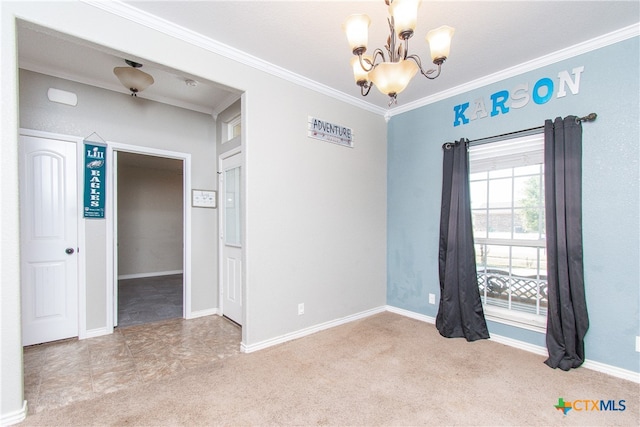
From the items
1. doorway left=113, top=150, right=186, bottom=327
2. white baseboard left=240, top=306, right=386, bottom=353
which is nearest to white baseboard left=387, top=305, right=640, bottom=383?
white baseboard left=240, top=306, right=386, bottom=353

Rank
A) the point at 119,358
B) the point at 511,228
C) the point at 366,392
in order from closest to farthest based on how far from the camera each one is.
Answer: the point at 366,392 < the point at 119,358 < the point at 511,228

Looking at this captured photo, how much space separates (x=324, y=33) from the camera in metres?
2.41

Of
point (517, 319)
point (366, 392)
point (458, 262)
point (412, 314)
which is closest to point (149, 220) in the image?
point (412, 314)

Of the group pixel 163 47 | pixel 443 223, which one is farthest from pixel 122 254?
pixel 443 223

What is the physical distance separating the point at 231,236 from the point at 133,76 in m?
1.97

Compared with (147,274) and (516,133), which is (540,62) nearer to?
(516,133)

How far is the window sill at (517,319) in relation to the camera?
9.14 ft

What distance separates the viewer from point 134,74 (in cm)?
270

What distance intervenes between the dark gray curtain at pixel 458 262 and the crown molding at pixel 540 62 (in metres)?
0.63

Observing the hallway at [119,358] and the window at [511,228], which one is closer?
the hallway at [119,358]

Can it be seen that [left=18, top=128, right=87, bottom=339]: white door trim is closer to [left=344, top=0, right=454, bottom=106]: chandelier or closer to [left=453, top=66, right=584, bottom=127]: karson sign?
[left=344, top=0, right=454, bottom=106]: chandelier

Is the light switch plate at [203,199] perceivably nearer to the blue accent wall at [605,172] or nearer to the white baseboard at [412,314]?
the white baseboard at [412,314]

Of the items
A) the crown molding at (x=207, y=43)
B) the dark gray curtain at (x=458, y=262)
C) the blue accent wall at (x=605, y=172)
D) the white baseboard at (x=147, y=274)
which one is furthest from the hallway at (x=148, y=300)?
the blue accent wall at (x=605, y=172)

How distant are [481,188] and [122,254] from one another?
7.01 meters
